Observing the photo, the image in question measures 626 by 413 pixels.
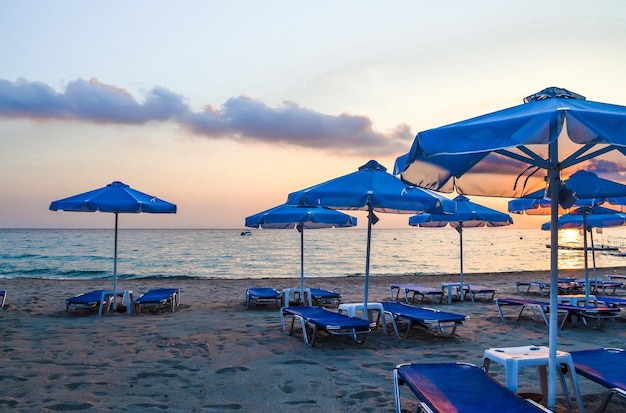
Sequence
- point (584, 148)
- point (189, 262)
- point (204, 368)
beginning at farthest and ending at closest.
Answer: point (189, 262) < point (204, 368) < point (584, 148)

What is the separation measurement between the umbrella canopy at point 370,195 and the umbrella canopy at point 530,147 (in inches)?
50.4

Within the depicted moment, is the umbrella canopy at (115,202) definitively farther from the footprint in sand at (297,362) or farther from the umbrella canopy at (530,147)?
the umbrella canopy at (530,147)

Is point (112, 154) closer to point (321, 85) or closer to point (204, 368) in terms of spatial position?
point (321, 85)

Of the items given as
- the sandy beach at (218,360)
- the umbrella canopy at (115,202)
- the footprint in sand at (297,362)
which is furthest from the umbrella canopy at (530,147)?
the umbrella canopy at (115,202)

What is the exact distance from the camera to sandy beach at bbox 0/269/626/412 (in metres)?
3.85

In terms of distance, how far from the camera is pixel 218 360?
203 inches

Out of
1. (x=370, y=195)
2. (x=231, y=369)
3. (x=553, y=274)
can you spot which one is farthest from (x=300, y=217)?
(x=553, y=274)

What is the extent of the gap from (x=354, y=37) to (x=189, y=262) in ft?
88.1

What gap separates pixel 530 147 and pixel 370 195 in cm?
220

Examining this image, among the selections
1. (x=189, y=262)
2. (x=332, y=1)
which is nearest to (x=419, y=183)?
(x=332, y=1)

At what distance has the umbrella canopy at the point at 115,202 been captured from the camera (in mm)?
A: 7582

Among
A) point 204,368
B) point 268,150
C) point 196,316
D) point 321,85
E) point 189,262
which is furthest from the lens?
point 189,262

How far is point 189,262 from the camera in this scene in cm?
3412

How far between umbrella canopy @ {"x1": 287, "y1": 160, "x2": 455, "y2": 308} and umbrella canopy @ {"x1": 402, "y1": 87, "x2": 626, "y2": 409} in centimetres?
128
